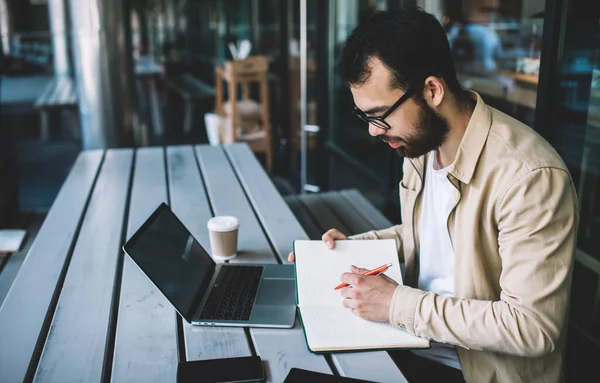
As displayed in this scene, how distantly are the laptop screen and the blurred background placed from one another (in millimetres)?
1215

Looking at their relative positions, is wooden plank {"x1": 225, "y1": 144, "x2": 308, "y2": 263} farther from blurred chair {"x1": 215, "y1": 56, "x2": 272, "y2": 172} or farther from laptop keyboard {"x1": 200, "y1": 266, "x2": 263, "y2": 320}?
blurred chair {"x1": 215, "y1": 56, "x2": 272, "y2": 172}

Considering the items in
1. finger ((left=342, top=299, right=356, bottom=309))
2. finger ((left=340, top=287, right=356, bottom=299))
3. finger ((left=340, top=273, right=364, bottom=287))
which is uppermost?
finger ((left=340, top=273, right=364, bottom=287))

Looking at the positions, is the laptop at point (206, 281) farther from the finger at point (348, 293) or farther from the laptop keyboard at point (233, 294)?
the finger at point (348, 293)

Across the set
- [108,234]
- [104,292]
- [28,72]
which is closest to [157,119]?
[28,72]

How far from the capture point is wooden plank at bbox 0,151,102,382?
3.95 feet

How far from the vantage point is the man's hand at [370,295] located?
1269 millimetres

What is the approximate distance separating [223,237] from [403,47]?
2.38 ft

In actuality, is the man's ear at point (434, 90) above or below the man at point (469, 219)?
above

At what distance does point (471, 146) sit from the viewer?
1320 millimetres

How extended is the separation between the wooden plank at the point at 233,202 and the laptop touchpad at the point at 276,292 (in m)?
0.18

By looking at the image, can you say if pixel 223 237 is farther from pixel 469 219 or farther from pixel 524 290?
pixel 524 290

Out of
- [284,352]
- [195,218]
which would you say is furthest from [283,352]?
[195,218]

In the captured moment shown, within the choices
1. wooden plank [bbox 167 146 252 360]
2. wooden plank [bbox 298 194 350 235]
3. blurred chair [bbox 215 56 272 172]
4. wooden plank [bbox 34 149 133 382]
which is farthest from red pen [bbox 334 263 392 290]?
blurred chair [bbox 215 56 272 172]

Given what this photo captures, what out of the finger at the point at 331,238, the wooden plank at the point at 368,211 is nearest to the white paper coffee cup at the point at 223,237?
the finger at the point at 331,238
